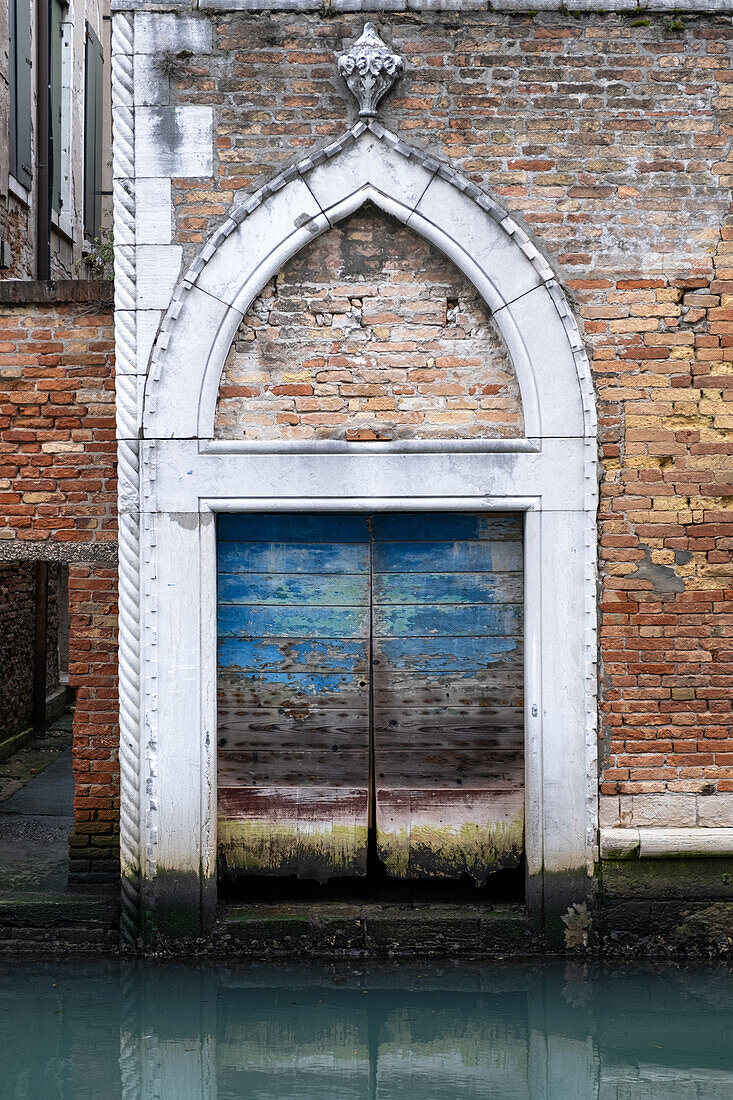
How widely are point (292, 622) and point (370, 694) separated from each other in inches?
21.4

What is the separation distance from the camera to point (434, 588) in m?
5.00

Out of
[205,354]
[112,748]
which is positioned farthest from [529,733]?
[205,354]

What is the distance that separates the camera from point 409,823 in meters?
5.00

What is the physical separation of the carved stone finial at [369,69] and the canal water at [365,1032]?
413 cm

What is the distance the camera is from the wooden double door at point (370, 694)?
196 inches

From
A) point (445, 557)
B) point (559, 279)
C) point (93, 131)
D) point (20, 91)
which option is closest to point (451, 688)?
point (445, 557)

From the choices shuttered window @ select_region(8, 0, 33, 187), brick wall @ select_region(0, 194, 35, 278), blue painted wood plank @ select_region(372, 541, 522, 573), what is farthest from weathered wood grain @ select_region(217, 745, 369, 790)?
shuttered window @ select_region(8, 0, 33, 187)

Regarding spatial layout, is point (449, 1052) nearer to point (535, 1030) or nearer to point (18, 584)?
point (535, 1030)

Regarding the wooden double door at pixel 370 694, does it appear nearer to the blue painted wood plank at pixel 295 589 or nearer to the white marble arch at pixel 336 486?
the blue painted wood plank at pixel 295 589

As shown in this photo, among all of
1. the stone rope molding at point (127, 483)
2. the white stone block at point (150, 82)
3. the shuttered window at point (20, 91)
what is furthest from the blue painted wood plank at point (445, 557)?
the shuttered window at point (20, 91)

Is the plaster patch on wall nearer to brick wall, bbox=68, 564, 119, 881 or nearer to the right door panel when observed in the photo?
the right door panel

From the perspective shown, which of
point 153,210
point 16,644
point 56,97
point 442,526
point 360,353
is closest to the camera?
point 153,210

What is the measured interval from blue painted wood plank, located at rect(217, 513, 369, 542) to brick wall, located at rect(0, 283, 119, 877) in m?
0.65

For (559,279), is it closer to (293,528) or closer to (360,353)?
(360,353)
